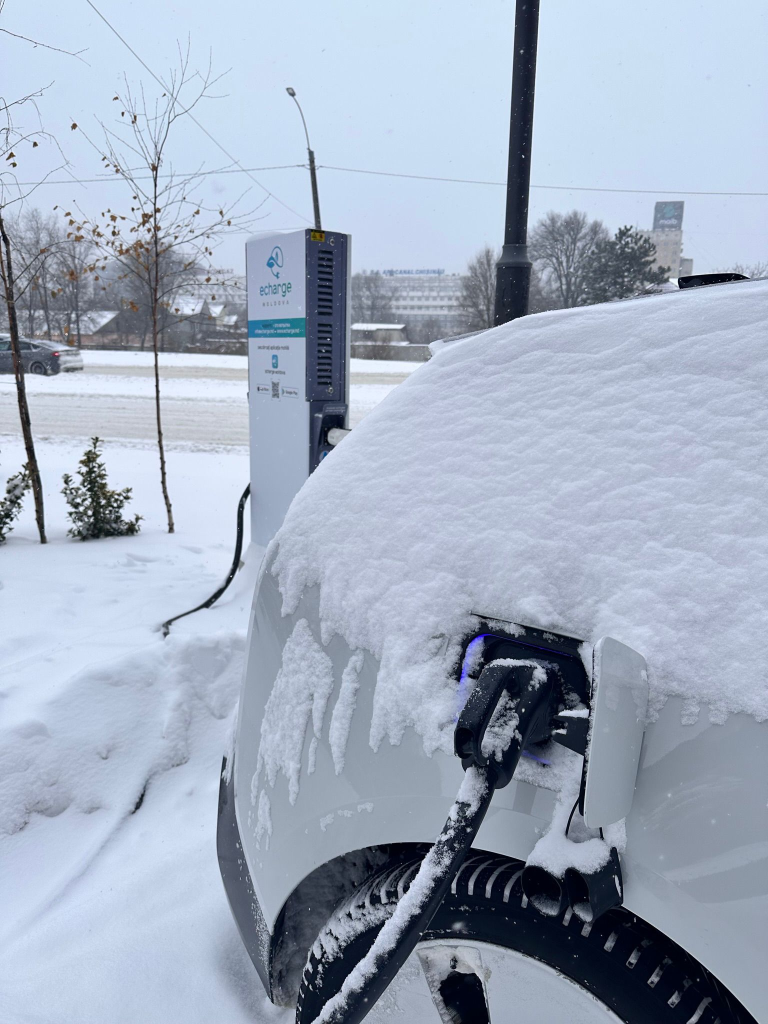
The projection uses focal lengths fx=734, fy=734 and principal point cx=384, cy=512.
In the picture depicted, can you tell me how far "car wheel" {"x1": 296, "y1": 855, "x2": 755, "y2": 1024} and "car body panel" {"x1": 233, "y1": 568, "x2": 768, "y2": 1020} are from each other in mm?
87

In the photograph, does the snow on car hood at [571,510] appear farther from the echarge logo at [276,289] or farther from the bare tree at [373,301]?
the bare tree at [373,301]

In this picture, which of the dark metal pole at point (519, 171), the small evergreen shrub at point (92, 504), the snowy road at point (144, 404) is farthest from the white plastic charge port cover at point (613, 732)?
the snowy road at point (144, 404)

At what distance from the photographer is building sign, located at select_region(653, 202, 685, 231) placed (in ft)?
60.7

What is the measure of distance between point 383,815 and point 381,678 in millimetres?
225

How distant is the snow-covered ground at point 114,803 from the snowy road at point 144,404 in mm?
8391

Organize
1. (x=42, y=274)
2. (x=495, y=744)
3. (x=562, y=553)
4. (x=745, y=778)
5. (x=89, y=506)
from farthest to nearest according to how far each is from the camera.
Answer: (x=42, y=274) < (x=89, y=506) < (x=562, y=553) < (x=495, y=744) < (x=745, y=778)

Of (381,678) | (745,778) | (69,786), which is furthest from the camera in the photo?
(69,786)

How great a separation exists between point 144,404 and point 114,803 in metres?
14.9

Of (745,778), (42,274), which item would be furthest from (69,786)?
(42,274)

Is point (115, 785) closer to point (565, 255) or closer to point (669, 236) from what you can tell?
point (565, 255)

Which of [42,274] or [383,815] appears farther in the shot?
[42,274]

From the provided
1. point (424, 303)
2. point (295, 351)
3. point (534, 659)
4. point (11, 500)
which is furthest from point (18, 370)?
point (424, 303)

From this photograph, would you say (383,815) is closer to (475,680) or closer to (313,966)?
(475,680)

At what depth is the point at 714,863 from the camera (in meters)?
0.90
